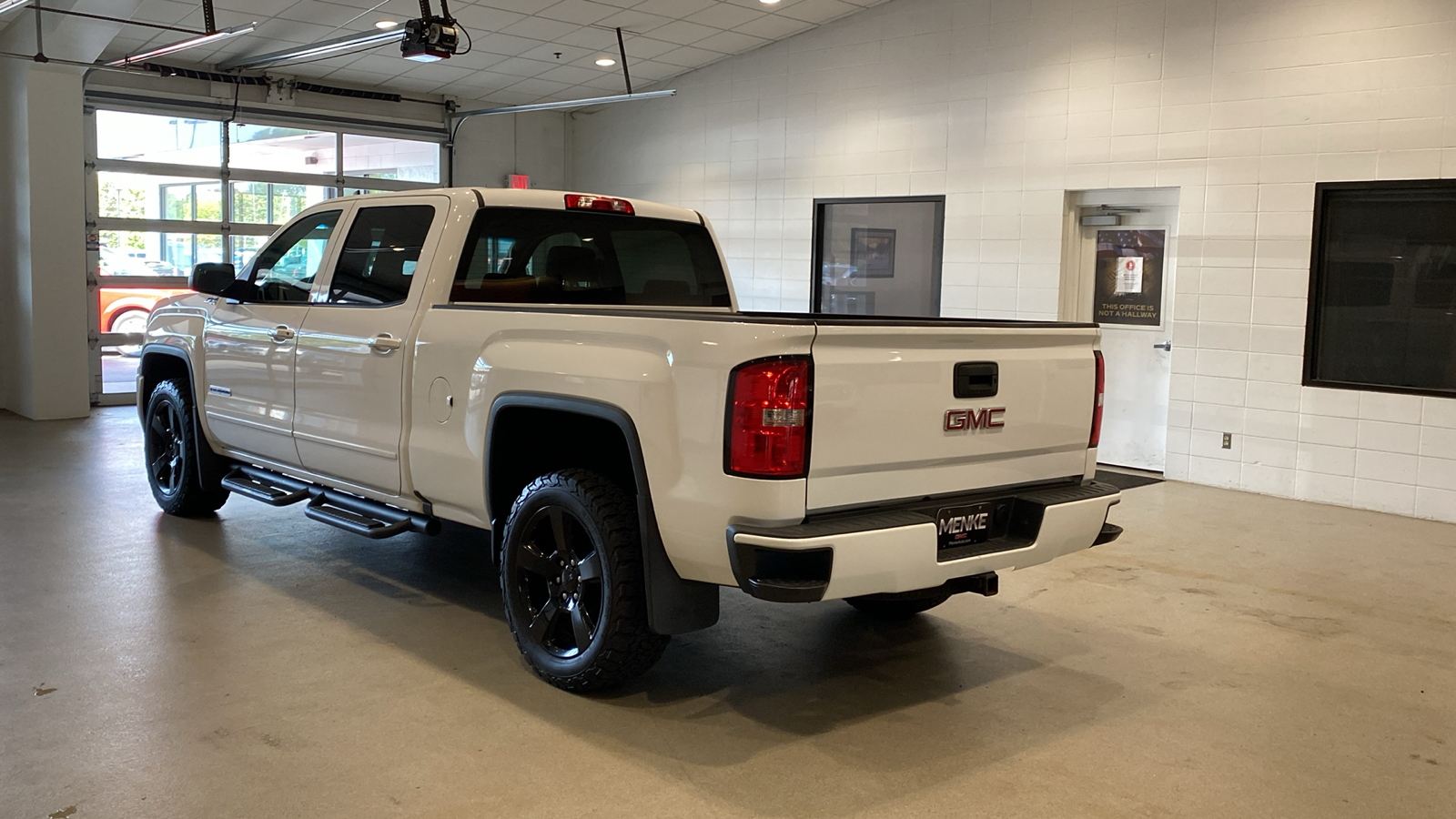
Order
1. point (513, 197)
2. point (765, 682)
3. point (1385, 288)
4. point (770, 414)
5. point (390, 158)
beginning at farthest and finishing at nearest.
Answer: point (390, 158) < point (1385, 288) < point (513, 197) < point (765, 682) < point (770, 414)

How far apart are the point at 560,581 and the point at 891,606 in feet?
4.81

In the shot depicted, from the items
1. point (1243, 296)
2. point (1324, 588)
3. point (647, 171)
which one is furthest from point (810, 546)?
point (647, 171)

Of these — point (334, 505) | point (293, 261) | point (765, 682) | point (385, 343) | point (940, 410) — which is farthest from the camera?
point (293, 261)

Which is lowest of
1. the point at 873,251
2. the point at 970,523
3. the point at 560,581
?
the point at 560,581

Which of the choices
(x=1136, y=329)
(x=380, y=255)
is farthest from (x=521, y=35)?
(x=380, y=255)

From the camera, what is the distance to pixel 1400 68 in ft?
22.9

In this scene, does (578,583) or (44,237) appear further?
(44,237)

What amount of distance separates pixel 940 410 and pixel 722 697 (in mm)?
1184

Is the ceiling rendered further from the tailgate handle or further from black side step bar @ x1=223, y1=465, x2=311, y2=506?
the tailgate handle

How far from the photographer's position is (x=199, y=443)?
5.59 m

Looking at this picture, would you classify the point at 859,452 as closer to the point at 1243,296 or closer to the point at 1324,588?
the point at 1324,588

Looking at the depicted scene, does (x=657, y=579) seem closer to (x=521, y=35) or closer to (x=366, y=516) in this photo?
(x=366, y=516)

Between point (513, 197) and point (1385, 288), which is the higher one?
point (513, 197)

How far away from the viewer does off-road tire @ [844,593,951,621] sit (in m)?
4.26
